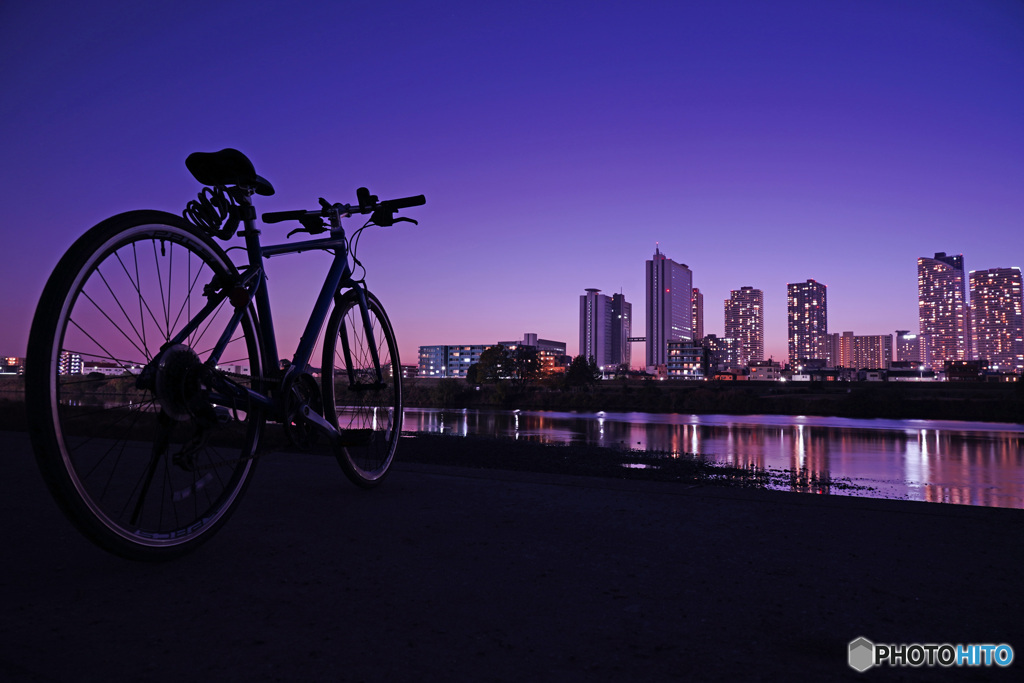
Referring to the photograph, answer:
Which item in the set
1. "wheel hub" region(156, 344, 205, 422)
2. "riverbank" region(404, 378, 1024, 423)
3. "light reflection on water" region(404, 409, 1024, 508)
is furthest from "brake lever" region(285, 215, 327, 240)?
"riverbank" region(404, 378, 1024, 423)

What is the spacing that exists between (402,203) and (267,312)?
5.44 ft

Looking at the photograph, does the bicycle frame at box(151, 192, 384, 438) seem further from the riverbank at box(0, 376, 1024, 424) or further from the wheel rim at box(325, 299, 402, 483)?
the riverbank at box(0, 376, 1024, 424)

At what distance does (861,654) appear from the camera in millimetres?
1893

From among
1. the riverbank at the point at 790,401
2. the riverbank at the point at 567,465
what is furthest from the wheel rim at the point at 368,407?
the riverbank at the point at 790,401

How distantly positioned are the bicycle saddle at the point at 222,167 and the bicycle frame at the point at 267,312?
0.17m

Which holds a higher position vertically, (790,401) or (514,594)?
(514,594)

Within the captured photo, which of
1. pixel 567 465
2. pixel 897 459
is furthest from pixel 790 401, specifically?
pixel 567 465

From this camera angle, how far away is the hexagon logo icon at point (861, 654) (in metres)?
1.82

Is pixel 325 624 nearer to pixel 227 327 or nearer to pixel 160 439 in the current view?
pixel 160 439

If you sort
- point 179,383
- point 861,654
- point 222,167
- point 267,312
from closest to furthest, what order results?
point 861,654
point 179,383
point 222,167
point 267,312

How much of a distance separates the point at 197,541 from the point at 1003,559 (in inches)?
162

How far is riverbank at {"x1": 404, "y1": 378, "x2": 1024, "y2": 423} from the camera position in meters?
48.4

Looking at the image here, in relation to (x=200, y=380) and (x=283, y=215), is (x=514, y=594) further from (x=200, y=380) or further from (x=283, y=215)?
(x=283, y=215)

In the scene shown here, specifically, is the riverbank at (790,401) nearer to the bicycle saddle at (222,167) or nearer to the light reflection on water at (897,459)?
the light reflection on water at (897,459)
